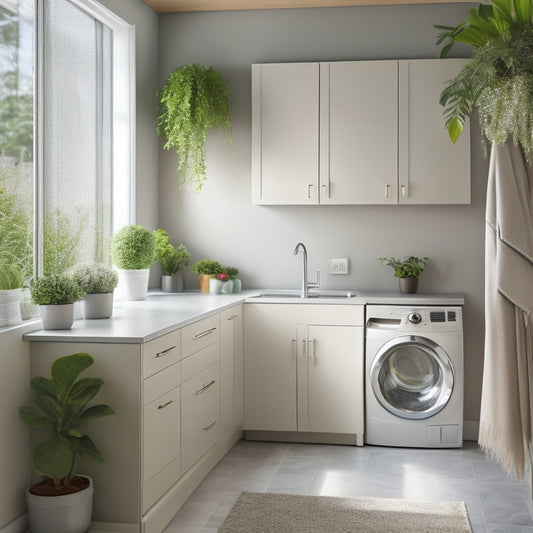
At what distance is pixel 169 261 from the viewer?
15.7ft

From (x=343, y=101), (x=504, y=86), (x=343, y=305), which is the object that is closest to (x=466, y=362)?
(x=343, y=305)

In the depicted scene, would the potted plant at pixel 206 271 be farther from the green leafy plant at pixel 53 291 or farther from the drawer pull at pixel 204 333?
the green leafy plant at pixel 53 291

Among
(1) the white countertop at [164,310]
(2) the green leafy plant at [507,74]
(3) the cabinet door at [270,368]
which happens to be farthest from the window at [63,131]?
(2) the green leafy plant at [507,74]

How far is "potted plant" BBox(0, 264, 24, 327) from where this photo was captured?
2949 mm

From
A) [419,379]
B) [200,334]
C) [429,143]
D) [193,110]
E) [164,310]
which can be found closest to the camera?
[200,334]

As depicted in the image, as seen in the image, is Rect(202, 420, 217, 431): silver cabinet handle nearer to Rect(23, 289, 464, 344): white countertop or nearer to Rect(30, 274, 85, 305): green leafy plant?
Rect(23, 289, 464, 344): white countertop

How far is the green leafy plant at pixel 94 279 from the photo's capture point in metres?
3.44

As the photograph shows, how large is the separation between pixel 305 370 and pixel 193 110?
176 cm

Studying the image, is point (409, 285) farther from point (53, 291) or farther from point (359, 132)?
point (53, 291)

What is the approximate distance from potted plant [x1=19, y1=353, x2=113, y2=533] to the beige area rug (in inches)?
25.2

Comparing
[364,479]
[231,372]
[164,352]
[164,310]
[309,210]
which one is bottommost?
[364,479]

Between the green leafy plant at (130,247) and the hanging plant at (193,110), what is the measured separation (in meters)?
0.66

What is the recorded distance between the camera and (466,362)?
183 inches

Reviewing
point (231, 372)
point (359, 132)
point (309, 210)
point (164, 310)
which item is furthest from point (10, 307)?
point (359, 132)
